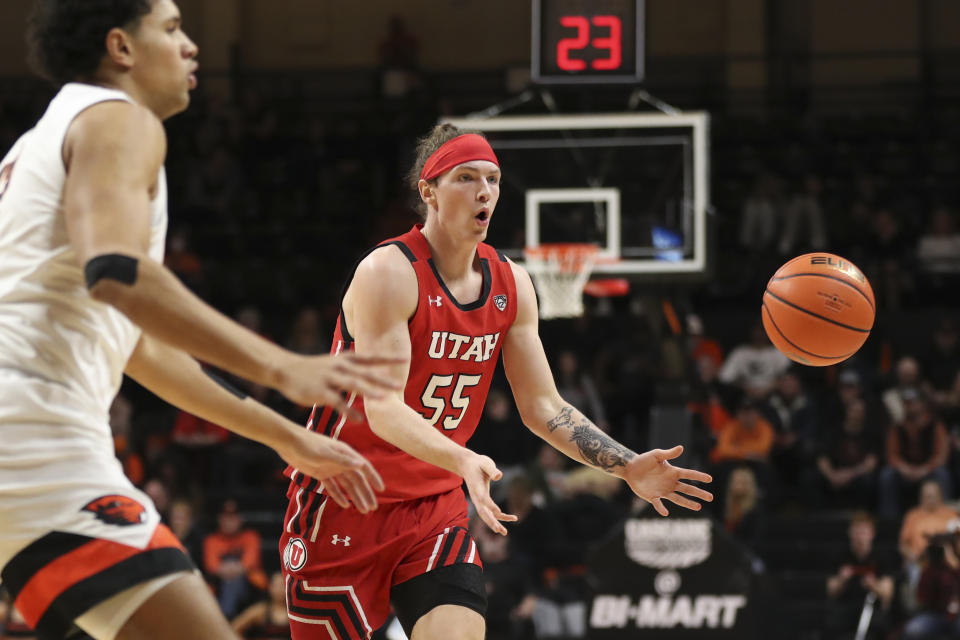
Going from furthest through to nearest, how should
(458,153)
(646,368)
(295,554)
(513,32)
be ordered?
(513,32)
(646,368)
(458,153)
(295,554)

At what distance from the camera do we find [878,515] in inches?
454

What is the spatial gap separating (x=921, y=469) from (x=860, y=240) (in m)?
3.86

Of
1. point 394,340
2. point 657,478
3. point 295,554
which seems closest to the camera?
point 657,478

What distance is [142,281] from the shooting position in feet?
8.24

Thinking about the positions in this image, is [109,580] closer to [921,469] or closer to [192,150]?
[921,469]

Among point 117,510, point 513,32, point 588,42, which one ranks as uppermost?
point 513,32

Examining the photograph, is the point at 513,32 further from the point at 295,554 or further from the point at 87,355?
the point at 87,355

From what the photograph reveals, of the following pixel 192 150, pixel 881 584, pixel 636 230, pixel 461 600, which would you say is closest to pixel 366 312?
pixel 461 600

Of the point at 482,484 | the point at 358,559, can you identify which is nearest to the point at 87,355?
the point at 482,484

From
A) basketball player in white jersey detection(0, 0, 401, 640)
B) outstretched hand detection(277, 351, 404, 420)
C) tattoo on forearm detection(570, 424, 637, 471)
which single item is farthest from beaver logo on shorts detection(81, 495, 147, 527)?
→ tattoo on forearm detection(570, 424, 637, 471)

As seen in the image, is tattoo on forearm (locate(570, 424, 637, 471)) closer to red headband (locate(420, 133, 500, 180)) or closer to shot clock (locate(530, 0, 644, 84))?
red headband (locate(420, 133, 500, 180))

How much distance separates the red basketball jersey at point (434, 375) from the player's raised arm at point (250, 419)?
1160mm

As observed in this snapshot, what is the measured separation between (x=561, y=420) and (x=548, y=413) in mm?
59

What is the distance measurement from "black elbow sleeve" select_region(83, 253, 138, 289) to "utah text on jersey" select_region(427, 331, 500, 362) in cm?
192
